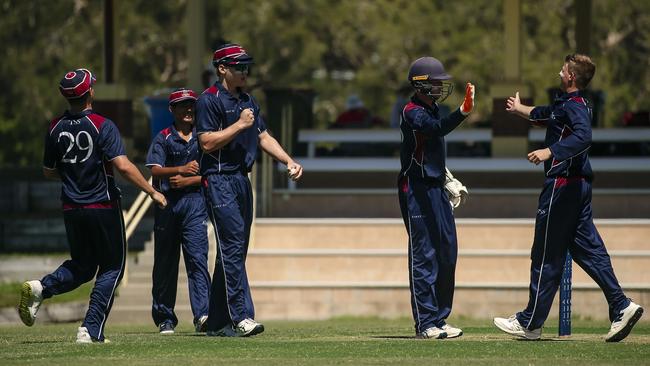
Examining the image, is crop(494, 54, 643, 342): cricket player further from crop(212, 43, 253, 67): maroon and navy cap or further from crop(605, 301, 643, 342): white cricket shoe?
crop(212, 43, 253, 67): maroon and navy cap

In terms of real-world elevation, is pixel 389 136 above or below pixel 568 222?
below

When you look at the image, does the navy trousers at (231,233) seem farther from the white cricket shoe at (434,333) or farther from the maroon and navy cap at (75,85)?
the white cricket shoe at (434,333)

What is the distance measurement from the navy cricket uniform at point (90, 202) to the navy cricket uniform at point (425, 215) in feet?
6.52

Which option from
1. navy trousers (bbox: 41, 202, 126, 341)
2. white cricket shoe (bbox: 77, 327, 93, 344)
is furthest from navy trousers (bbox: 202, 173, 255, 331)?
white cricket shoe (bbox: 77, 327, 93, 344)

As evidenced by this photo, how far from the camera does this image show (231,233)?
11273 millimetres

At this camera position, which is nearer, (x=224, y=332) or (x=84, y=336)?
(x=84, y=336)

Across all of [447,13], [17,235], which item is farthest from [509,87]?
[447,13]

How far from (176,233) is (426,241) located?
3.09 meters

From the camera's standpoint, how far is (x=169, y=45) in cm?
4828

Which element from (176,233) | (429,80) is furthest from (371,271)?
(429,80)

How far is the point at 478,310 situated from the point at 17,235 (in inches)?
312

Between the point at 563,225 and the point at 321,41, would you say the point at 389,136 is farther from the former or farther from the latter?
the point at 321,41

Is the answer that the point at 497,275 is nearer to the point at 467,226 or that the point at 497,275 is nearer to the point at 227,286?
the point at 467,226

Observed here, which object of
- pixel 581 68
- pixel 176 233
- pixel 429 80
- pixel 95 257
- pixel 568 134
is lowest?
pixel 176 233
